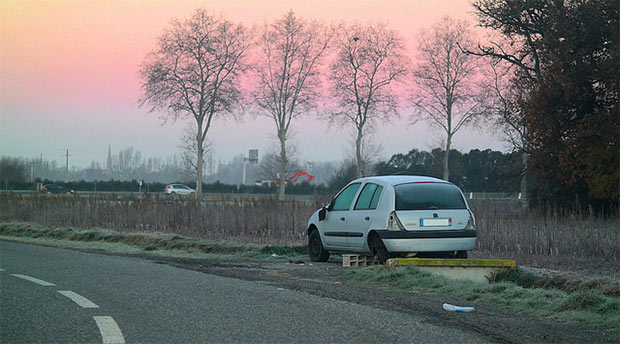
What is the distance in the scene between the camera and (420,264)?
11.6m

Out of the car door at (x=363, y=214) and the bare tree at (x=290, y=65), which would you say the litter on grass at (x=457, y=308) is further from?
the bare tree at (x=290, y=65)

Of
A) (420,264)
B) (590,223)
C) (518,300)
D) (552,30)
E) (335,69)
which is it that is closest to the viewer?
(518,300)

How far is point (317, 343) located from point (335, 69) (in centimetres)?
5200

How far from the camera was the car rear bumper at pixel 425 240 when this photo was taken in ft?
41.6

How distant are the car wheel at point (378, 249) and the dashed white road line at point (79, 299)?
555cm

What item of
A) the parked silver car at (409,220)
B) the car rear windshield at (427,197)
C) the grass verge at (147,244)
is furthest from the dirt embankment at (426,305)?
the grass verge at (147,244)

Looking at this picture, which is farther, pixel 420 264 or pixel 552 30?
pixel 552 30

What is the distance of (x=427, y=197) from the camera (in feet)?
42.9

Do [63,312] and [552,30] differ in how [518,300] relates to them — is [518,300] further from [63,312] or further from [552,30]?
[552,30]

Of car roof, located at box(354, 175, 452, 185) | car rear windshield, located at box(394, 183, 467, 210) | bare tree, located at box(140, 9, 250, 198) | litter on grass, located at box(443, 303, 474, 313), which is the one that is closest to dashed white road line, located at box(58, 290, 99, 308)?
litter on grass, located at box(443, 303, 474, 313)

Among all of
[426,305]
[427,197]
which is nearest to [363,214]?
[427,197]

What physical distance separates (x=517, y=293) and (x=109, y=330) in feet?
17.1

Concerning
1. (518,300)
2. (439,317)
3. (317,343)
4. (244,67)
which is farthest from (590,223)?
(244,67)

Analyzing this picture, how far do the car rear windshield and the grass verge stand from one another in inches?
193
